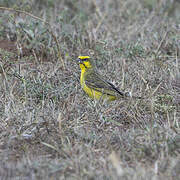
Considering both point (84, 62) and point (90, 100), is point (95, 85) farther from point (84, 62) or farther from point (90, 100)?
point (84, 62)

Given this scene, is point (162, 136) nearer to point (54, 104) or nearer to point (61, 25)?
point (54, 104)

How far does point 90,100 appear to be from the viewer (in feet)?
20.0

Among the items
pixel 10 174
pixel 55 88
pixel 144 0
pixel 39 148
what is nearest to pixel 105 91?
pixel 55 88

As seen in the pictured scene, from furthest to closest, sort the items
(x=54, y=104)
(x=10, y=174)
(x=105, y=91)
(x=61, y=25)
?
1. (x=61, y=25)
2. (x=105, y=91)
3. (x=54, y=104)
4. (x=10, y=174)

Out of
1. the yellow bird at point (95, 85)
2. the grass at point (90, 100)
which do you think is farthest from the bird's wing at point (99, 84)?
the grass at point (90, 100)

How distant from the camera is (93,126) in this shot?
5.25m

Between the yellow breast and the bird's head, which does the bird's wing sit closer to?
the yellow breast

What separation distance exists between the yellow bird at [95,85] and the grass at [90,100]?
17 centimetres

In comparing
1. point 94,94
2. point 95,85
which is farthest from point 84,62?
point 94,94

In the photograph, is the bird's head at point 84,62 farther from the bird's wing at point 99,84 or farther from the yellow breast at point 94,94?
the yellow breast at point 94,94

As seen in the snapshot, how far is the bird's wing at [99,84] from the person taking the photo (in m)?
6.18

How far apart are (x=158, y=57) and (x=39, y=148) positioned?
3875 mm

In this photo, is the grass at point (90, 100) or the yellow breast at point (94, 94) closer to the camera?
the grass at point (90, 100)

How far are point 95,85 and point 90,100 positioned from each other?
0.46 metres
